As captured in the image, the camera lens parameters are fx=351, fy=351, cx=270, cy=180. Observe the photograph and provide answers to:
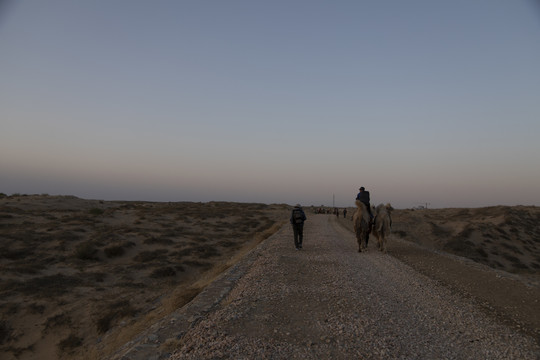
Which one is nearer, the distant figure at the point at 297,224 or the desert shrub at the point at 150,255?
the distant figure at the point at 297,224

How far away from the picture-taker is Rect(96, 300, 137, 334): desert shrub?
12.3 meters

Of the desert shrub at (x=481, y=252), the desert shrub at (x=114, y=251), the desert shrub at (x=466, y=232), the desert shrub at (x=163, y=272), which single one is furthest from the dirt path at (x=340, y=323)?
the desert shrub at (x=466, y=232)

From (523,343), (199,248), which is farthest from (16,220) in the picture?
(523,343)

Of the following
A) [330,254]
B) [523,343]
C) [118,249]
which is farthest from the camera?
[118,249]

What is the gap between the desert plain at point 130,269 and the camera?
10359 mm

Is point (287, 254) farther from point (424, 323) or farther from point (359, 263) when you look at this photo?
point (424, 323)

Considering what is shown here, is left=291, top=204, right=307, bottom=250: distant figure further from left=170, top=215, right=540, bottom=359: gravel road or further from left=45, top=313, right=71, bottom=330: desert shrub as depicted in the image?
left=45, top=313, right=71, bottom=330: desert shrub

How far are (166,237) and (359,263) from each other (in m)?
20.1

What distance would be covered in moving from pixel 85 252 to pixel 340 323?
2007 centimetres

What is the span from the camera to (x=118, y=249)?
2308cm

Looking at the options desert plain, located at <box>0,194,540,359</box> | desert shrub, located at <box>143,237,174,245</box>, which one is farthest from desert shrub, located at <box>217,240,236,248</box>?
desert shrub, located at <box>143,237,174,245</box>

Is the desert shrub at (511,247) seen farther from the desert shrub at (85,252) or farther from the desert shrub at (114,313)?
the desert shrub at (85,252)

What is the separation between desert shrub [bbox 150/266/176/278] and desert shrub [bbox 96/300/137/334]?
4.28m

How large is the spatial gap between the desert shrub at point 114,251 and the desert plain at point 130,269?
9 centimetres
